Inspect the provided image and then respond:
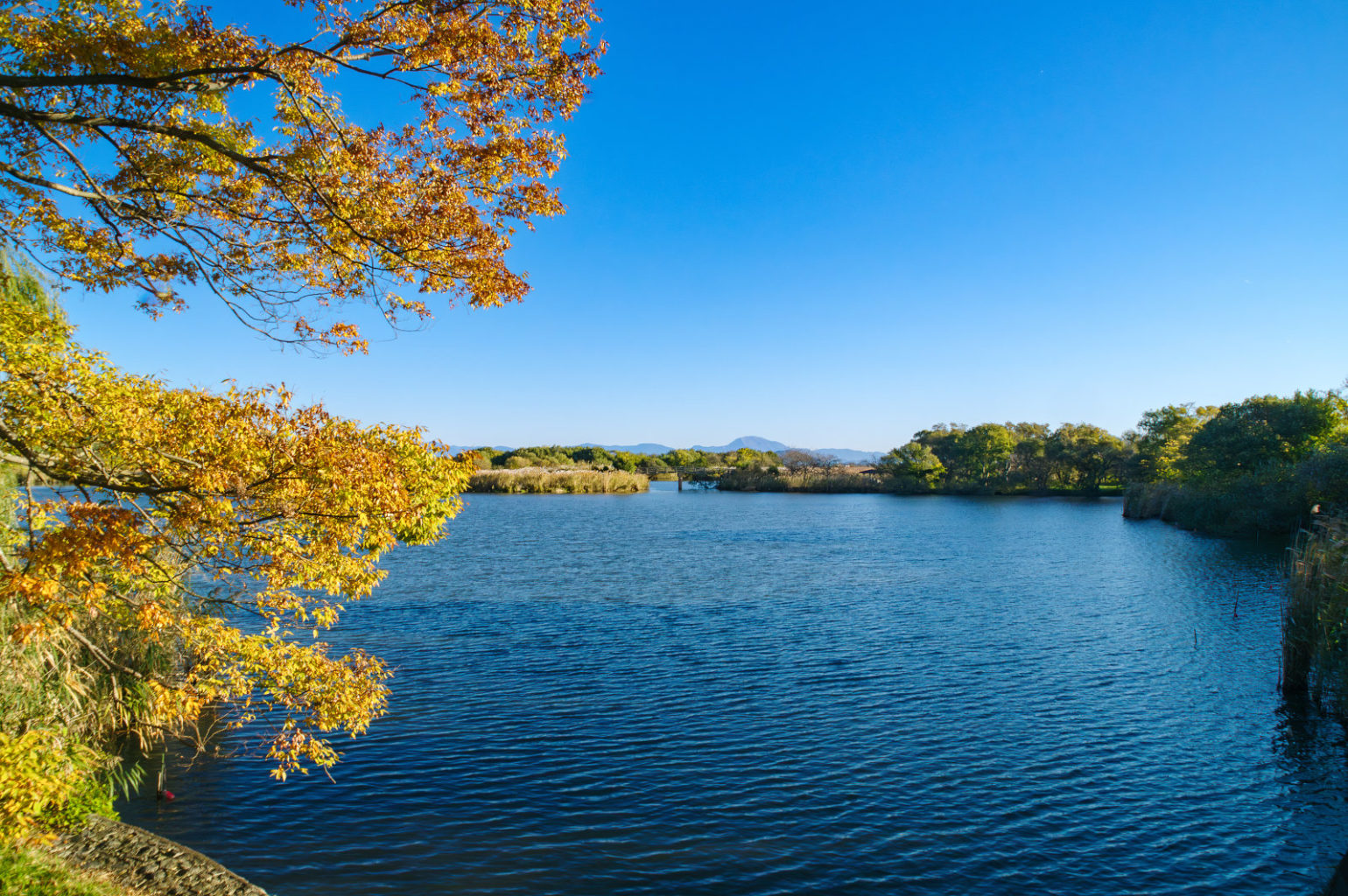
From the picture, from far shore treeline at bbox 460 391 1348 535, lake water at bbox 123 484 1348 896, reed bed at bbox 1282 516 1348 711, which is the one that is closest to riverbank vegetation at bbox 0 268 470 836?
lake water at bbox 123 484 1348 896

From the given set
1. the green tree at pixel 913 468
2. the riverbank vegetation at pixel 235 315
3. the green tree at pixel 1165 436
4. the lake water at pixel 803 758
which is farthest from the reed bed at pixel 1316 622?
the green tree at pixel 913 468

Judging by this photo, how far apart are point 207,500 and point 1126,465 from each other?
328ft

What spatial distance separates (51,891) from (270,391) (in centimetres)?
508

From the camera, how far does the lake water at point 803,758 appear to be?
9141 mm

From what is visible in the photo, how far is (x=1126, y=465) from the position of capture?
286ft

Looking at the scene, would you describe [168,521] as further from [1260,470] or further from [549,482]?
[549,482]

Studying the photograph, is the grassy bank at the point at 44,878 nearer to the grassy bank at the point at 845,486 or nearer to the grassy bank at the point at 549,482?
the grassy bank at the point at 549,482

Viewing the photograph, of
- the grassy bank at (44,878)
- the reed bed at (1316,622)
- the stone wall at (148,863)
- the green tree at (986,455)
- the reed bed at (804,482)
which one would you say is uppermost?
the green tree at (986,455)

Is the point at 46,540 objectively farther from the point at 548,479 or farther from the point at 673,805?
the point at 548,479

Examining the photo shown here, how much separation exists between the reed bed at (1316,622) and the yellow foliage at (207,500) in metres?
16.3

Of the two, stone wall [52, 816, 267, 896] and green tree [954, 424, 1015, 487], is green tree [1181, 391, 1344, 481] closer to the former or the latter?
green tree [954, 424, 1015, 487]

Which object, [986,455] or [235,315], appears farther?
[986,455]

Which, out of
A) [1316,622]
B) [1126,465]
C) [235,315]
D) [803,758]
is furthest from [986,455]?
[235,315]

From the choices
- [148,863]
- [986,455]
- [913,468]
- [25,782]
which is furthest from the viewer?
[913,468]
